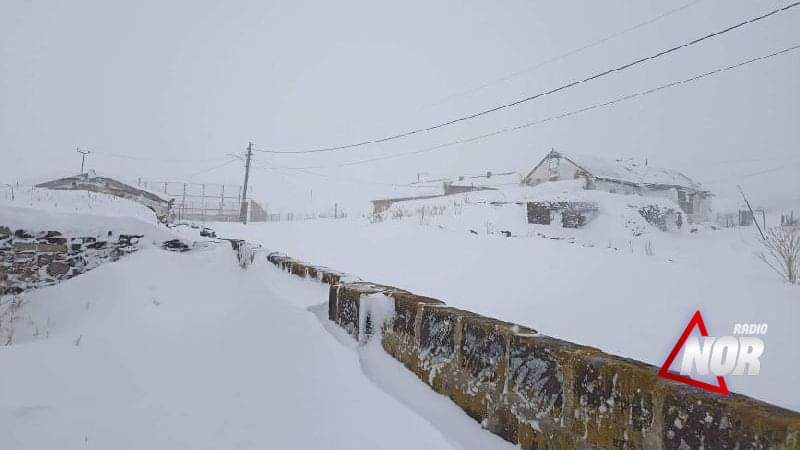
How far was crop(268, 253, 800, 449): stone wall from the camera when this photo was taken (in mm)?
1092

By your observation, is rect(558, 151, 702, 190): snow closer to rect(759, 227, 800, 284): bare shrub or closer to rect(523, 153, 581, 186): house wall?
rect(523, 153, 581, 186): house wall

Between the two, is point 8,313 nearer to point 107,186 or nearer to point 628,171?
point 107,186

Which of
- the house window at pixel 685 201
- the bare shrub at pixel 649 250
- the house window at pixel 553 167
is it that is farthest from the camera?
the house window at pixel 685 201

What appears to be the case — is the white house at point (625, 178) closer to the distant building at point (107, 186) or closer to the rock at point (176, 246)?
the rock at point (176, 246)

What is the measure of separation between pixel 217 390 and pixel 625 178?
31.3 m

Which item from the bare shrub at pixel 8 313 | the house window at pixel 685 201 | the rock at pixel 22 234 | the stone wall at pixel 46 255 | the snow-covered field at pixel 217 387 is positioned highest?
the house window at pixel 685 201

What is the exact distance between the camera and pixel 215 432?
172cm

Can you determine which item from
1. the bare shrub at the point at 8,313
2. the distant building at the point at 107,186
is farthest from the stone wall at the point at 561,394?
the distant building at the point at 107,186

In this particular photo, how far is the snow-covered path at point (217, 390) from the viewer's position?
1.66 m

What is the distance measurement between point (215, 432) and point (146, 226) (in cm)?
553

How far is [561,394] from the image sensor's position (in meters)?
1.54

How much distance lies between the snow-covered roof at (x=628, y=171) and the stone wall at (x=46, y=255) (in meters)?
27.0

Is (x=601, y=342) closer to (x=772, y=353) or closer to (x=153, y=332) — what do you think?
(x=772, y=353)

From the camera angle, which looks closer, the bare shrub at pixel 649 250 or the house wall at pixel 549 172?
the bare shrub at pixel 649 250
